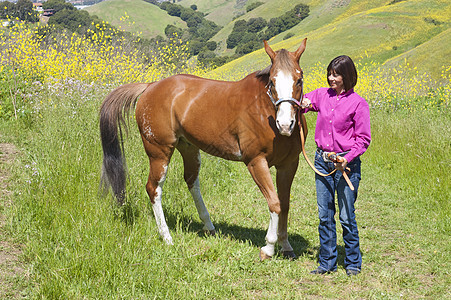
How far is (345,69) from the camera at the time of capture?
3340 millimetres

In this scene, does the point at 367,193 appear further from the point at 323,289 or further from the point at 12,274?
the point at 12,274

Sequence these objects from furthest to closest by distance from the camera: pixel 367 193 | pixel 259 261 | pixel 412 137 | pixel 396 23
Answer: pixel 396 23
pixel 412 137
pixel 367 193
pixel 259 261

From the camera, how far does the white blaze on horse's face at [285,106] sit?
10.4ft

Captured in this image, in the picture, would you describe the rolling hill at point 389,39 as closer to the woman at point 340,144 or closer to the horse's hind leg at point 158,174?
the woman at point 340,144

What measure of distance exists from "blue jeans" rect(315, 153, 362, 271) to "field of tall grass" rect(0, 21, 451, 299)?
157mm

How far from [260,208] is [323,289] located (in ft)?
7.19

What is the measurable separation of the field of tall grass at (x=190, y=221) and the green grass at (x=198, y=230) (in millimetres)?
15

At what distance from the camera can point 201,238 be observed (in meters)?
4.32

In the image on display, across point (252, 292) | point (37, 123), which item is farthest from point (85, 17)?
point (252, 292)

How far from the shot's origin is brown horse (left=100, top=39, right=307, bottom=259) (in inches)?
134

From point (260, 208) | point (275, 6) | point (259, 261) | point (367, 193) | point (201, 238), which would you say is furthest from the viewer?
point (275, 6)

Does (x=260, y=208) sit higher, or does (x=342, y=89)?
(x=342, y=89)

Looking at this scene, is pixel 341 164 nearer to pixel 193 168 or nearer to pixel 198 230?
pixel 193 168

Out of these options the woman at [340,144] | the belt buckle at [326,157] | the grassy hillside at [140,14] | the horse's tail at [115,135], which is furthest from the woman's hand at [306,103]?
the grassy hillside at [140,14]
